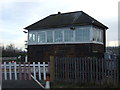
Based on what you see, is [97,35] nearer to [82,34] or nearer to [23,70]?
[82,34]

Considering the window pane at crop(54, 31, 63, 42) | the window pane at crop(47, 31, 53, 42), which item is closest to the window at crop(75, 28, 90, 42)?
the window pane at crop(54, 31, 63, 42)

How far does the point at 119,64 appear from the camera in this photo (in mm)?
8969

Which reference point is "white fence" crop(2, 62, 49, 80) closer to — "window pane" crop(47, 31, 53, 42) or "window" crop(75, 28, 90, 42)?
"window" crop(75, 28, 90, 42)

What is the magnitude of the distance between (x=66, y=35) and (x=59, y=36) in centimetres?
75

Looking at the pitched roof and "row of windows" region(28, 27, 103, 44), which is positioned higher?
the pitched roof

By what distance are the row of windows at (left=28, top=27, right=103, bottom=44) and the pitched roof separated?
0.51m

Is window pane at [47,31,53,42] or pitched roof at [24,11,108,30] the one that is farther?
window pane at [47,31,53,42]

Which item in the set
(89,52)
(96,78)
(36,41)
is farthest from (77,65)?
(36,41)

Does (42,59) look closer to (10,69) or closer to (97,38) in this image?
(97,38)

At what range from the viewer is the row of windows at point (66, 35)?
16.1 metres

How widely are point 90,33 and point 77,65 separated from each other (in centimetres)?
665

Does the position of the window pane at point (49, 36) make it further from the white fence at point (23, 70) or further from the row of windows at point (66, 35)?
the white fence at point (23, 70)

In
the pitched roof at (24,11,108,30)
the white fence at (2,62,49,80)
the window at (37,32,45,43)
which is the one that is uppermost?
the pitched roof at (24,11,108,30)

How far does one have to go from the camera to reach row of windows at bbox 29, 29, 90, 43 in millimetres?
16188
